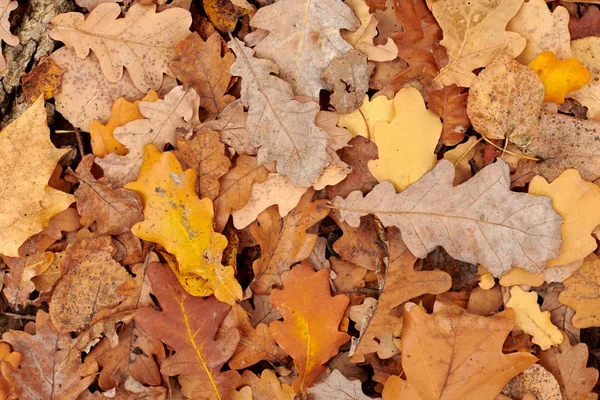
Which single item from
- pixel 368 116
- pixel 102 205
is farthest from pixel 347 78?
pixel 102 205

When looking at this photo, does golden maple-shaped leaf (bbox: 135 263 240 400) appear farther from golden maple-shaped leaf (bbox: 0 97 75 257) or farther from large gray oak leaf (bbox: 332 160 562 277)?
large gray oak leaf (bbox: 332 160 562 277)

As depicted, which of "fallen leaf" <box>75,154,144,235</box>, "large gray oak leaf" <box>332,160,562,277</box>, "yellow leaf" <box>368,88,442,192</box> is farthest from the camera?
"fallen leaf" <box>75,154,144,235</box>

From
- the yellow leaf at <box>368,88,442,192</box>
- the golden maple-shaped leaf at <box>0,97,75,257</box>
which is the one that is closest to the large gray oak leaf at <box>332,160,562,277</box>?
the yellow leaf at <box>368,88,442,192</box>

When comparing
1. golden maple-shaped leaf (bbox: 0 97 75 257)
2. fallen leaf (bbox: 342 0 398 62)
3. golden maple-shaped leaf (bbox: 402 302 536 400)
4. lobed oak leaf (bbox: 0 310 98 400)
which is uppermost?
fallen leaf (bbox: 342 0 398 62)

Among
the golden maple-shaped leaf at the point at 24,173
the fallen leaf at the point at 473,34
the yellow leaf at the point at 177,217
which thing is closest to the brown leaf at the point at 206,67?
the yellow leaf at the point at 177,217

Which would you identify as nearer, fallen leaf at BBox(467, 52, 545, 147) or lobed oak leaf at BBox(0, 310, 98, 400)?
fallen leaf at BBox(467, 52, 545, 147)

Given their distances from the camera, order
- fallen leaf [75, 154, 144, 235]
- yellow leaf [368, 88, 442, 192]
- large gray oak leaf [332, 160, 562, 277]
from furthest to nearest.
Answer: fallen leaf [75, 154, 144, 235]
yellow leaf [368, 88, 442, 192]
large gray oak leaf [332, 160, 562, 277]
